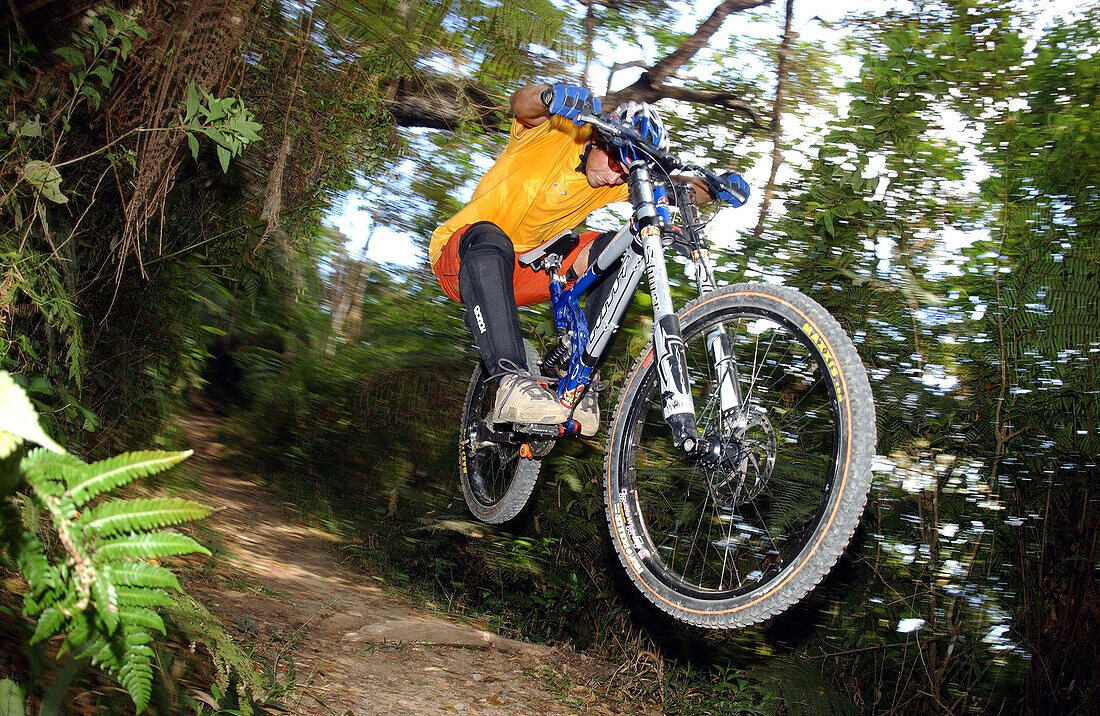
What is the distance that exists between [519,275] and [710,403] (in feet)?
3.75

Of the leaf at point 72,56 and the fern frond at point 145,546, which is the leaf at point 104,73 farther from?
the fern frond at point 145,546

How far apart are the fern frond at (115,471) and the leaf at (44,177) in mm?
1479

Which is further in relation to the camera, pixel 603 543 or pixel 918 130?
pixel 603 543

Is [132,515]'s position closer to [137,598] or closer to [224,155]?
[137,598]

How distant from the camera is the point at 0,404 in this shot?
2.34 ft

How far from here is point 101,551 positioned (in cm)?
97

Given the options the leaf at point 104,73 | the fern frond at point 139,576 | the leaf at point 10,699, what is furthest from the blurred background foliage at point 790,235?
the fern frond at point 139,576

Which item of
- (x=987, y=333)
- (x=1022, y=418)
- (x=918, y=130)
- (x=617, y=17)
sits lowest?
(x=1022, y=418)

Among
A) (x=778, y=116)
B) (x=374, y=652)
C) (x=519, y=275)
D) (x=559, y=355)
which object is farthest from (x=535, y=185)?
(x=374, y=652)

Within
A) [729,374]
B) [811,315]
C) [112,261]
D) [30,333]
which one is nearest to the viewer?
[811,315]

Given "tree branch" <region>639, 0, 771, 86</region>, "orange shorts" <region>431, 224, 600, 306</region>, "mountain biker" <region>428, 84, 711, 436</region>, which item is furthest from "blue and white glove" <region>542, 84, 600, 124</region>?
"tree branch" <region>639, 0, 771, 86</region>

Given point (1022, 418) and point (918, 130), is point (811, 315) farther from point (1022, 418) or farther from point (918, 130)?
point (1022, 418)

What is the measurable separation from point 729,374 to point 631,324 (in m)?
2.35

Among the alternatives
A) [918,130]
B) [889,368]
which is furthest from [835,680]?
[918,130]
